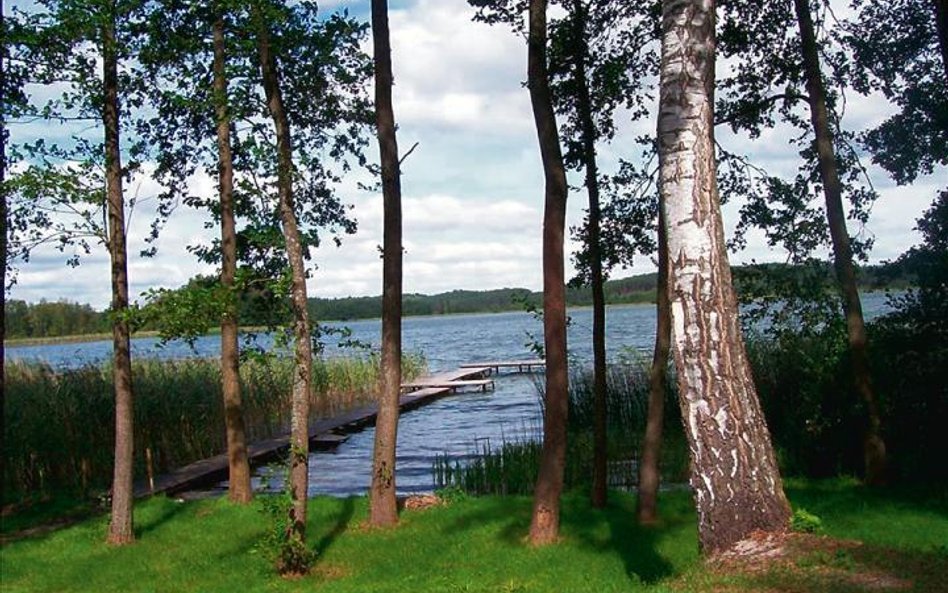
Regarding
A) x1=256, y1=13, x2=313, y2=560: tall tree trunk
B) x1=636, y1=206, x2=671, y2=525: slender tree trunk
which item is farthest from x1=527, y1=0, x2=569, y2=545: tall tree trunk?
x1=256, y1=13, x2=313, y2=560: tall tree trunk

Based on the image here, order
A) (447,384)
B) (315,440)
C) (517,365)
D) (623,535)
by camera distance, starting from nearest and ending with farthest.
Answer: (623,535), (315,440), (447,384), (517,365)

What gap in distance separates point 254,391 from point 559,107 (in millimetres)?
11799

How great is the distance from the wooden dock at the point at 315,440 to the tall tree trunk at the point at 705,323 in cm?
569

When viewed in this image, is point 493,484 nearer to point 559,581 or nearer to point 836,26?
point 559,581

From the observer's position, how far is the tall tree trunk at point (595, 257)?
405 inches

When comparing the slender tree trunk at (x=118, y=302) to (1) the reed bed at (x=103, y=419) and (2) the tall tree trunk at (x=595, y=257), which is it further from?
(2) the tall tree trunk at (x=595, y=257)

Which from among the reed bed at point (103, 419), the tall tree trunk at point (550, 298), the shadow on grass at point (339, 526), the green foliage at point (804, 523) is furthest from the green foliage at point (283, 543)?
the reed bed at point (103, 419)

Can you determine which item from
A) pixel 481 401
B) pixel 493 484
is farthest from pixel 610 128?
pixel 481 401

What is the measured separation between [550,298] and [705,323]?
401cm

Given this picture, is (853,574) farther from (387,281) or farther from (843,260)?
(843,260)

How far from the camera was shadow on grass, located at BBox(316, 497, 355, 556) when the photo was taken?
31.1 feet

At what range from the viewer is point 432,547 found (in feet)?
29.7

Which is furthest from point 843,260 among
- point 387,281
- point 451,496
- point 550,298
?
point 451,496

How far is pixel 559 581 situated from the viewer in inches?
288
